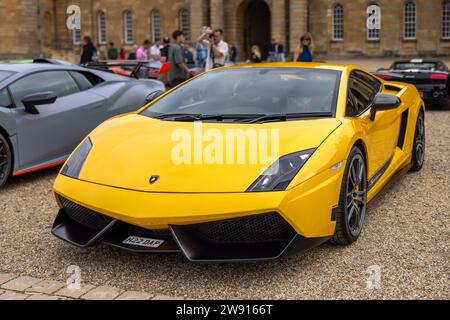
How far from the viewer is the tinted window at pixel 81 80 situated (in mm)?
7891

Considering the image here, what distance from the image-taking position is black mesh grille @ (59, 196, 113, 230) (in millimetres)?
4047

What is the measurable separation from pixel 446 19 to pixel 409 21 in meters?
2.18

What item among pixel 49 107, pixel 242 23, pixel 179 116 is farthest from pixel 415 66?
pixel 242 23

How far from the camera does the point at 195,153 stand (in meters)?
4.15

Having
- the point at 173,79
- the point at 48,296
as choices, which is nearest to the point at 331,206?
the point at 48,296

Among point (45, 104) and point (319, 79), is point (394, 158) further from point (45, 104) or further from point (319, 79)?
point (45, 104)

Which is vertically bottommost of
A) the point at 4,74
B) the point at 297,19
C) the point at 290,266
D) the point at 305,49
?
the point at 290,266

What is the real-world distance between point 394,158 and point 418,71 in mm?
9474

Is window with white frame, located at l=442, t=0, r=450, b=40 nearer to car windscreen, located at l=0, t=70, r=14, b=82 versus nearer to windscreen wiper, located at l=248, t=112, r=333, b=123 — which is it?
car windscreen, located at l=0, t=70, r=14, b=82

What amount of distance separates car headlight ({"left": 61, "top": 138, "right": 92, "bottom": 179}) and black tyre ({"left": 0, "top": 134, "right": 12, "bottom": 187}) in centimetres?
218

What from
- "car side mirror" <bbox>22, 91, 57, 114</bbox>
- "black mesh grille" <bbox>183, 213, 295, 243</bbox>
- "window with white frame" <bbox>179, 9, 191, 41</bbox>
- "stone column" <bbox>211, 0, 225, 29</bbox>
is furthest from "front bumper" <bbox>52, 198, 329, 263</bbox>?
"window with white frame" <bbox>179, 9, 191, 41</bbox>

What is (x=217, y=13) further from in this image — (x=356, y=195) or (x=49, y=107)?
(x=356, y=195)

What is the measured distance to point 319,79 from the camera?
519 cm

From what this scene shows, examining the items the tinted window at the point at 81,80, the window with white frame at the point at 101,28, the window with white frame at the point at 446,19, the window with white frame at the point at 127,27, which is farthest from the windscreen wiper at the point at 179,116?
the window with white frame at the point at 101,28
